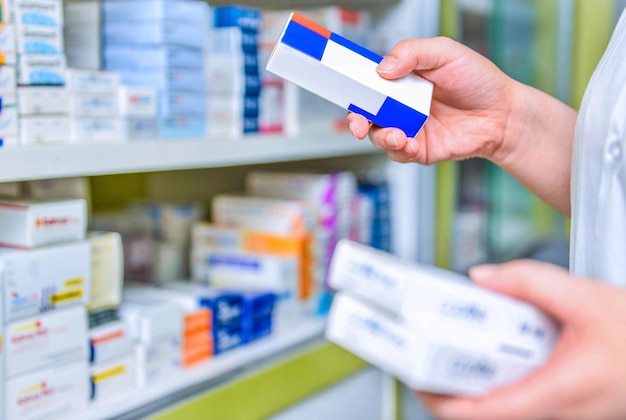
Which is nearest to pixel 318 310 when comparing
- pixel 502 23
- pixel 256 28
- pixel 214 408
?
pixel 214 408

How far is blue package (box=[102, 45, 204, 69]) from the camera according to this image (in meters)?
1.21

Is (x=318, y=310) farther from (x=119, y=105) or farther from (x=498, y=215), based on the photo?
(x=498, y=215)

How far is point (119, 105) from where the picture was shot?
115 cm

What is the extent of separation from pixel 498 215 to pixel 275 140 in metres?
1.16

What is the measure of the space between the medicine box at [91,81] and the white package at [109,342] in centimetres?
35

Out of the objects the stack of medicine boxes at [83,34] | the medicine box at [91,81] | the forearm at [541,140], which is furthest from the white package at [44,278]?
the forearm at [541,140]

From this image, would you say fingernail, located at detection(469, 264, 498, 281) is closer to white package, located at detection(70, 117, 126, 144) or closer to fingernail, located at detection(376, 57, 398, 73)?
fingernail, located at detection(376, 57, 398, 73)

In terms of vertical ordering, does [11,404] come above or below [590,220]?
below

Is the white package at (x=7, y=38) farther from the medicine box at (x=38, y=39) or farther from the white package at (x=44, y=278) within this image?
the white package at (x=44, y=278)

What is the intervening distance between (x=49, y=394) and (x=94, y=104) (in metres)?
0.42

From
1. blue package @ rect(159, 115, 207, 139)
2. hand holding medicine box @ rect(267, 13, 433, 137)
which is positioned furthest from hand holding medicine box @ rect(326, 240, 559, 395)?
blue package @ rect(159, 115, 207, 139)

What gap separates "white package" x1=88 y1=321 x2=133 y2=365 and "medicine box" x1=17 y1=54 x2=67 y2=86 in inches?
14.2

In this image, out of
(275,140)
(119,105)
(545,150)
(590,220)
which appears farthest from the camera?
(275,140)

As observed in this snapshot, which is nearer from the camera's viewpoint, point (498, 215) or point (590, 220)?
point (590, 220)
